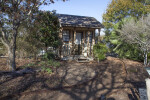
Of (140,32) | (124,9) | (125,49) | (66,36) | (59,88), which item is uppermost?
(124,9)

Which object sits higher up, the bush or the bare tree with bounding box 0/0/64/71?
the bare tree with bounding box 0/0/64/71

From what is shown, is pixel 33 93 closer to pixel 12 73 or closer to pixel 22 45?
pixel 12 73

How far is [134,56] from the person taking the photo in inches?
368

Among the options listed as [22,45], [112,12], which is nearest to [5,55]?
[22,45]

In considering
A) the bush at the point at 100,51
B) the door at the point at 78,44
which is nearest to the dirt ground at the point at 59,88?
the bush at the point at 100,51

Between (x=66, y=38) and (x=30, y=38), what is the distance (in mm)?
3414

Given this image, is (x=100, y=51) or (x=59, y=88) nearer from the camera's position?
(x=59, y=88)

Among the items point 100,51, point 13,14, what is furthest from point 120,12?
point 13,14

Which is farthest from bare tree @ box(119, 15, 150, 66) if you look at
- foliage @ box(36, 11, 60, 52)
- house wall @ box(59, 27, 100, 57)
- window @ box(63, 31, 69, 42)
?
foliage @ box(36, 11, 60, 52)

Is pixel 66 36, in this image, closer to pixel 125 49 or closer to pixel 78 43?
pixel 78 43

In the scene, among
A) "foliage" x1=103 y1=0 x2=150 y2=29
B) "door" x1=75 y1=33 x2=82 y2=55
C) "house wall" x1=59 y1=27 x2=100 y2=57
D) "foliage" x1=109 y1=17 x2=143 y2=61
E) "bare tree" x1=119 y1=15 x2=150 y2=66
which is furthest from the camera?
"foliage" x1=103 y1=0 x2=150 y2=29

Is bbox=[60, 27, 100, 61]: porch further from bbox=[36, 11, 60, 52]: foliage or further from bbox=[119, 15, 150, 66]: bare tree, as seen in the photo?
bbox=[119, 15, 150, 66]: bare tree

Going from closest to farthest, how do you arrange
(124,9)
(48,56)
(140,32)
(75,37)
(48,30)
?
(140,32) < (48,30) < (48,56) < (75,37) < (124,9)

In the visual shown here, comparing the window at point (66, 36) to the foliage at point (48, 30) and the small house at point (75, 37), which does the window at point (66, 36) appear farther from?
the foliage at point (48, 30)
